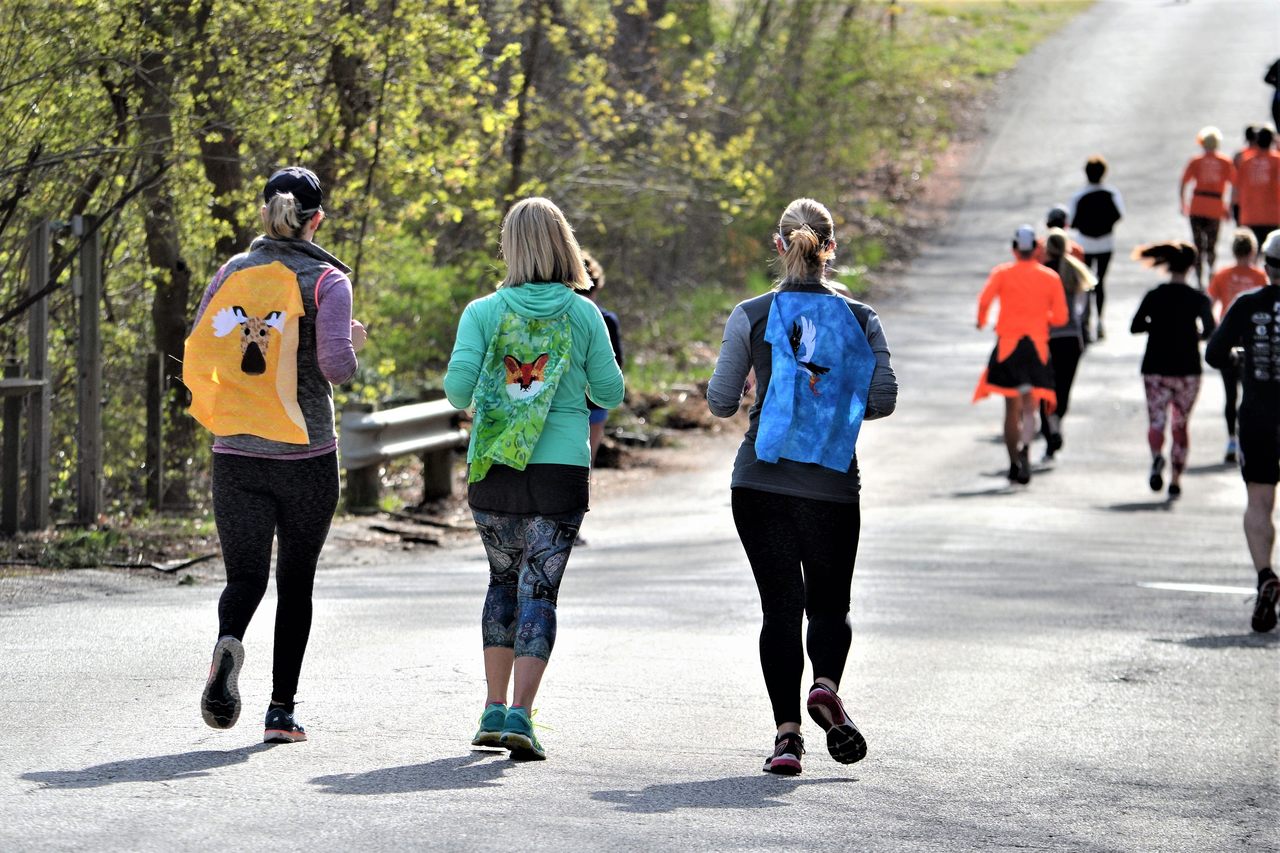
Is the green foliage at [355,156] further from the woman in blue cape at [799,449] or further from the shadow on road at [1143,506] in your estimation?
the shadow on road at [1143,506]

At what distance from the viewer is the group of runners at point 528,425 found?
6.29 metres

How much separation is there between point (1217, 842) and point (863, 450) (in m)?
12.7

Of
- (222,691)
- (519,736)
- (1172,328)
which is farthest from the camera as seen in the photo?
(1172,328)

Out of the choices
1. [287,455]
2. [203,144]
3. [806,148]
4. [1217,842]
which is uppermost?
[806,148]

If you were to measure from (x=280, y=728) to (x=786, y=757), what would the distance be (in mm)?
1703

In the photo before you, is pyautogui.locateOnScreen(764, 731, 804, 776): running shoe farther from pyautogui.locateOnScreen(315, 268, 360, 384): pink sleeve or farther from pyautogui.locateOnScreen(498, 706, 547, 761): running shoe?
pyautogui.locateOnScreen(315, 268, 360, 384): pink sleeve

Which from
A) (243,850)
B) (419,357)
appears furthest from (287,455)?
(419,357)

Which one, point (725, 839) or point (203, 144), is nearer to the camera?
point (725, 839)

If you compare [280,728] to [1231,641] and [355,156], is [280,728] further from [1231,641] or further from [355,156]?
[355,156]

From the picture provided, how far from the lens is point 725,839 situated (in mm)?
5312

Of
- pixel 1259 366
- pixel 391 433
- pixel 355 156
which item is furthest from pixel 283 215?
pixel 355 156

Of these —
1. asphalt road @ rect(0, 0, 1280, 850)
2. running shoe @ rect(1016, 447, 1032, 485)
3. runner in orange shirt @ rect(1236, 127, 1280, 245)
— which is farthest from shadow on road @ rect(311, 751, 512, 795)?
runner in orange shirt @ rect(1236, 127, 1280, 245)

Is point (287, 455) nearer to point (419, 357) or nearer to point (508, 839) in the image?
point (508, 839)

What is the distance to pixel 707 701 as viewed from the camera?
Result: 25.6ft
